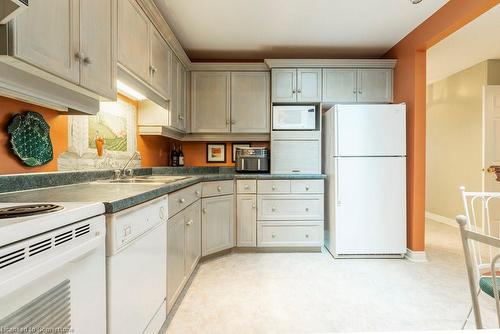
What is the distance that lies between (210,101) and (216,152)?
2.26ft

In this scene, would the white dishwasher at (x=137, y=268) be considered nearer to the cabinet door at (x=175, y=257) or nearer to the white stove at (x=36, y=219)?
the cabinet door at (x=175, y=257)

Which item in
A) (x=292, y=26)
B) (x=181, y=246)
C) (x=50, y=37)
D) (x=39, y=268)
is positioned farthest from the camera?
(x=292, y=26)

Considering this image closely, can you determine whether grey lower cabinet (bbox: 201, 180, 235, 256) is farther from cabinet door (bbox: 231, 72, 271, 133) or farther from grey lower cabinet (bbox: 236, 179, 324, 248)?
cabinet door (bbox: 231, 72, 271, 133)

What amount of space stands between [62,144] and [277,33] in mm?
2302

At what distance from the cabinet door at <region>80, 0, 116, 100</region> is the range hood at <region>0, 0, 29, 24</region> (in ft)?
1.40

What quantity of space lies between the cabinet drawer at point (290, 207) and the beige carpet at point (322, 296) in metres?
0.44

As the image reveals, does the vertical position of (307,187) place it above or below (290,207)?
above

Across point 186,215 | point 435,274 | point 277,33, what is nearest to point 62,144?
point 186,215

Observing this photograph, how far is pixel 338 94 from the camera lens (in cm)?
326

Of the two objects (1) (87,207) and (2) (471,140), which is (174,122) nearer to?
(1) (87,207)

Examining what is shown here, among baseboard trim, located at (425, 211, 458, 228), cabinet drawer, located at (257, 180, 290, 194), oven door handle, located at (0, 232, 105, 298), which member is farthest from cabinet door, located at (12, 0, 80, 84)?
baseboard trim, located at (425, 211, 458, 228)

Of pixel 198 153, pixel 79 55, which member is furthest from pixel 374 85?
pixel 79 55

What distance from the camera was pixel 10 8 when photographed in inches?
33.3

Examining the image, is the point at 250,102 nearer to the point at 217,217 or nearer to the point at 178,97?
the point at 178,97
